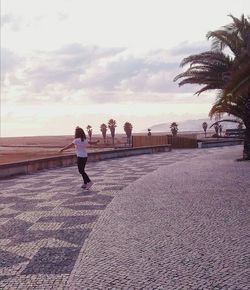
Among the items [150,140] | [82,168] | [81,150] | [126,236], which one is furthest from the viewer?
[150,140]

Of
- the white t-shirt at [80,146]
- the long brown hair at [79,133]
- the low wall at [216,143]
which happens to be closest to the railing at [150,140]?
the low wall at [216,143]

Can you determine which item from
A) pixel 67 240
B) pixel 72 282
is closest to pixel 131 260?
pixel 72 282

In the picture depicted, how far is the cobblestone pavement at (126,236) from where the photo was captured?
4797 millimetres

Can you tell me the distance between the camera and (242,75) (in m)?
13.9

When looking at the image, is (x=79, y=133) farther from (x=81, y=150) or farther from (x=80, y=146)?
(x=81, y=150)

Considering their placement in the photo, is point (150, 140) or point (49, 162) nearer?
point (49, 162)

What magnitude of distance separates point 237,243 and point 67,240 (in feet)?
7.67

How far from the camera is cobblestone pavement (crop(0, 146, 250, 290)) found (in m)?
4.80

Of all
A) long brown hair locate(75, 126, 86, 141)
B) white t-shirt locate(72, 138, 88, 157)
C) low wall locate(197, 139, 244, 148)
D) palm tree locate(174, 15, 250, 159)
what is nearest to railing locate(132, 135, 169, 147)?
low wall locate(197, 139, 244, 148)

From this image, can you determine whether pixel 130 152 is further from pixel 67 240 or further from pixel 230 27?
pixel 67 240

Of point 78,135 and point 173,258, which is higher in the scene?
point 78,135

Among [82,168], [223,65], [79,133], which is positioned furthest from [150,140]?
[82,168]

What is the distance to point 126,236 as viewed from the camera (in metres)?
6.60

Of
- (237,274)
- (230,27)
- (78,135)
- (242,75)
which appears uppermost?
(230,27)
